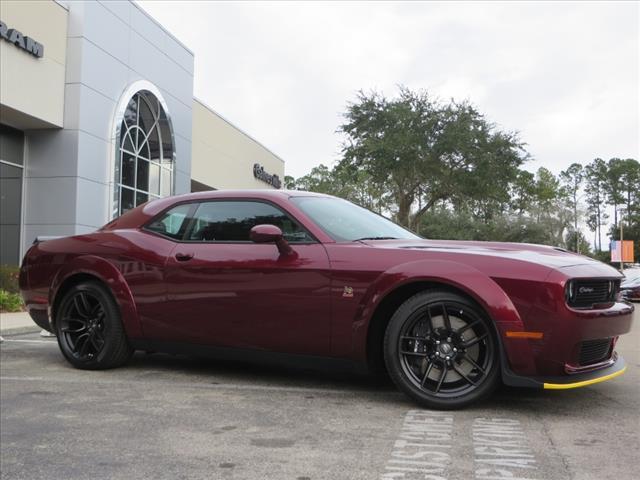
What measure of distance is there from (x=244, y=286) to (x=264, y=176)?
3260 cm

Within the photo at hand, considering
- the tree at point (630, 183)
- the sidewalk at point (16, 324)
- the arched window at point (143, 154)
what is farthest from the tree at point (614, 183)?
the sidewalk at point (16, 324)

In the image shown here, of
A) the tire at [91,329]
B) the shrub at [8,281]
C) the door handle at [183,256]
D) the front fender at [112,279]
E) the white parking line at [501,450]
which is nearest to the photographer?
the white parking line at [501,450]

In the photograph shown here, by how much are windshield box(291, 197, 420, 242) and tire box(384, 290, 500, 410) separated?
2.56 ft

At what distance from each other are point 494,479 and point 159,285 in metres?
3.05

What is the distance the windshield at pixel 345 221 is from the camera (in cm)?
459

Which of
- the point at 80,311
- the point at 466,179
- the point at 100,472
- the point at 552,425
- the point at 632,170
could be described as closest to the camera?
the point at 100,472

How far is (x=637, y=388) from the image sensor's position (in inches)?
185

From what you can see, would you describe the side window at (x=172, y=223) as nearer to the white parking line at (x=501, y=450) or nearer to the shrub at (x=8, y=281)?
the white parking line at (x=501, y=450)

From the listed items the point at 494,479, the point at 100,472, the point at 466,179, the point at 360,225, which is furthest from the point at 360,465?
the point at 466,179

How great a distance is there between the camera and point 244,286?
4566 mm

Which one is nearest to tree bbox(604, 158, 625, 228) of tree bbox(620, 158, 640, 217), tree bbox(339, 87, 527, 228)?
tree bbox(620, 158, 640, 217)

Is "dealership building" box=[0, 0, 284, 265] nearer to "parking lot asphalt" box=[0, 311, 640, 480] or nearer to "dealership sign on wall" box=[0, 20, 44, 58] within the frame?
"dealership sign on wall" box=[0, 20, 44, 58]

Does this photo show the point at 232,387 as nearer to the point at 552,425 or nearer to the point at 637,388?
the point at 552,425

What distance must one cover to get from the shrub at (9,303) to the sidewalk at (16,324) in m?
0.98
